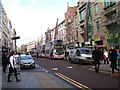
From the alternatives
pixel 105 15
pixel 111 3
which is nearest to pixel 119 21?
pixel 111 3

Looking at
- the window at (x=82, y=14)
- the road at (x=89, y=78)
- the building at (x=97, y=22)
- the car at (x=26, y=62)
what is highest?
the window at (x=82, y=14)

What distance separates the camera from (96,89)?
500 inches

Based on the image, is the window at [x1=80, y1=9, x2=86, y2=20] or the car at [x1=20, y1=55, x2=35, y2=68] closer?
the car at [x1=20, y1=55, x2=35, y2=68]

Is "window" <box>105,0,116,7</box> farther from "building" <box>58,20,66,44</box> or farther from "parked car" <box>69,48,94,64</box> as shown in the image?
"building" <box>58,20,66,44</box>

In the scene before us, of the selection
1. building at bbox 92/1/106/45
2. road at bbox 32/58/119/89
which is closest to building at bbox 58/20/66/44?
building at bbox 92/1/106/45

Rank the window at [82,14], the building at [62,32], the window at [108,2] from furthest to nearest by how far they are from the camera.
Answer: the building at [62,32]
the window at [82,14]
the window at [108,2]

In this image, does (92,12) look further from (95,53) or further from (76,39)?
(95,53)

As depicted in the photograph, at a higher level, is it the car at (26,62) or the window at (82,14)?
the window at (82,14)

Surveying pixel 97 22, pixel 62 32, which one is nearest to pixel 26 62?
pixel 97 22

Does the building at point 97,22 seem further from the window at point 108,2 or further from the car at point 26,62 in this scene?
the car at point 26,62

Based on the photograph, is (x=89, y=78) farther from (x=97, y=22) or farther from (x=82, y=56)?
(x=97, y=22)

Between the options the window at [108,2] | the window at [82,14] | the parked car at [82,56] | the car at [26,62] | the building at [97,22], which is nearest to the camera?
the car at [26,62]

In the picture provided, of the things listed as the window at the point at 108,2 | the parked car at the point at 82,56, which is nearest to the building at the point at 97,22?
the window at the point at 108,2

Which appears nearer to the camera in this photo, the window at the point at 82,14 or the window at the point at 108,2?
the window at the point at 108,2
